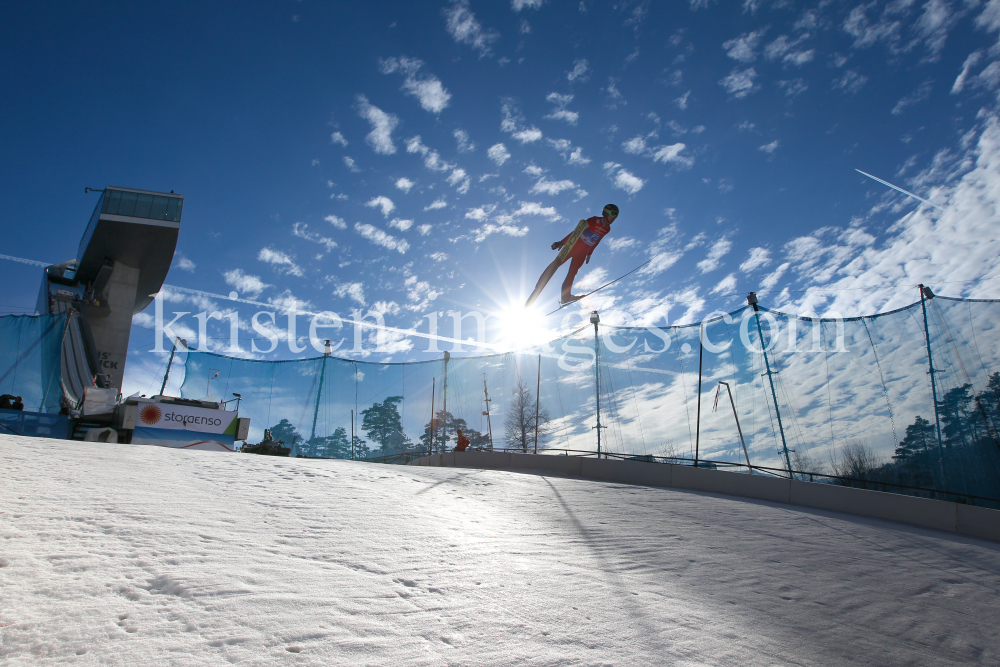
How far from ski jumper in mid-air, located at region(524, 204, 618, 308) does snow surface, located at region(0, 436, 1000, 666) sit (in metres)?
5.55

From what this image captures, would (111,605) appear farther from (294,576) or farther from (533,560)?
(533,560)

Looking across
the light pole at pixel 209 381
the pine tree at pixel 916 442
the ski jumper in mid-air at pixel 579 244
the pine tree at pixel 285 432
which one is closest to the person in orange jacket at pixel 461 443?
the pine tree at pixel 285 432

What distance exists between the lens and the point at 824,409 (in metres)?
10.6

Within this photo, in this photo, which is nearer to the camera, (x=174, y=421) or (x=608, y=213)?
(x=608, y=213)

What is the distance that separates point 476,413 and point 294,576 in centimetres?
1368

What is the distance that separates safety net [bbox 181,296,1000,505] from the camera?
9.18 metres

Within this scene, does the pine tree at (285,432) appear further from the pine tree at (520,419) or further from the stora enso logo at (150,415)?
the pine tree at (520,419)

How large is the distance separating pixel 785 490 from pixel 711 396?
266 cm

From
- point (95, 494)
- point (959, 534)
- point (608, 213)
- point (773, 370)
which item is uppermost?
point (608, 213)

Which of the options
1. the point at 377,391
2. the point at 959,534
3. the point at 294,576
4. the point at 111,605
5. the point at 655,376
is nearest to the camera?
the point at 111,605

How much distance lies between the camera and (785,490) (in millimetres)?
10656

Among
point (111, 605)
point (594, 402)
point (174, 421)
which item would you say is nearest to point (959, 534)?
point (594, 402)

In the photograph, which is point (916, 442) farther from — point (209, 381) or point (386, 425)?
point (209, 381)

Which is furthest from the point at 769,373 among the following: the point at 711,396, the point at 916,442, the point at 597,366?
the point at 597,366
